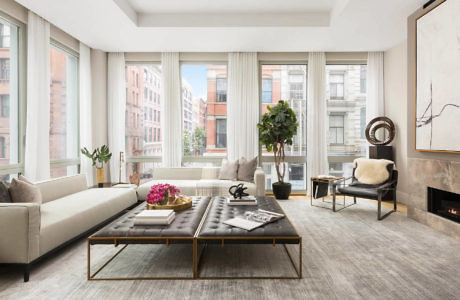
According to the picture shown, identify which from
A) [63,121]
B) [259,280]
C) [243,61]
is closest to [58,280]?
[259,280]

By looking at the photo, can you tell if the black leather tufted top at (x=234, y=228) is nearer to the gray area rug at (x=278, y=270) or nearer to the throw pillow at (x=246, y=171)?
the gray area rug at (x=278, y=270)

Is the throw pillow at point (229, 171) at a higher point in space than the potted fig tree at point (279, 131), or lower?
lower

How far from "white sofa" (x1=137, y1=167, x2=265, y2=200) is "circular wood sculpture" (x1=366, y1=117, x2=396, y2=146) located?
2.40m

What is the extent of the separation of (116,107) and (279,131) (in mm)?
3432

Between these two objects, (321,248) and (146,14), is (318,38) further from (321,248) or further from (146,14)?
(321,248)

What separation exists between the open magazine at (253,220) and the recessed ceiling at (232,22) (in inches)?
119

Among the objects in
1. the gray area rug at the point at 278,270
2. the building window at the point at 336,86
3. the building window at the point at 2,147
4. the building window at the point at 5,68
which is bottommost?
the gray area rug at the point at 278,270

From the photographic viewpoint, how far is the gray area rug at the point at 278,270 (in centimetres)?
198

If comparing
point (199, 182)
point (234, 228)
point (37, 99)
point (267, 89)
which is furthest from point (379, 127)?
point (37, 99)

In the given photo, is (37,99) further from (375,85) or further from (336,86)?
(375,85)

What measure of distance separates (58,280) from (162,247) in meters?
0.95

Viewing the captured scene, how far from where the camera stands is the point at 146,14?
4449 millimetres

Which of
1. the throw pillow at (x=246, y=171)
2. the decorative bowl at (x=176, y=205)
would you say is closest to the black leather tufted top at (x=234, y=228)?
the decorative bowl at (x=176, y=205)

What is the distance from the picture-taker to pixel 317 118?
576 cm
